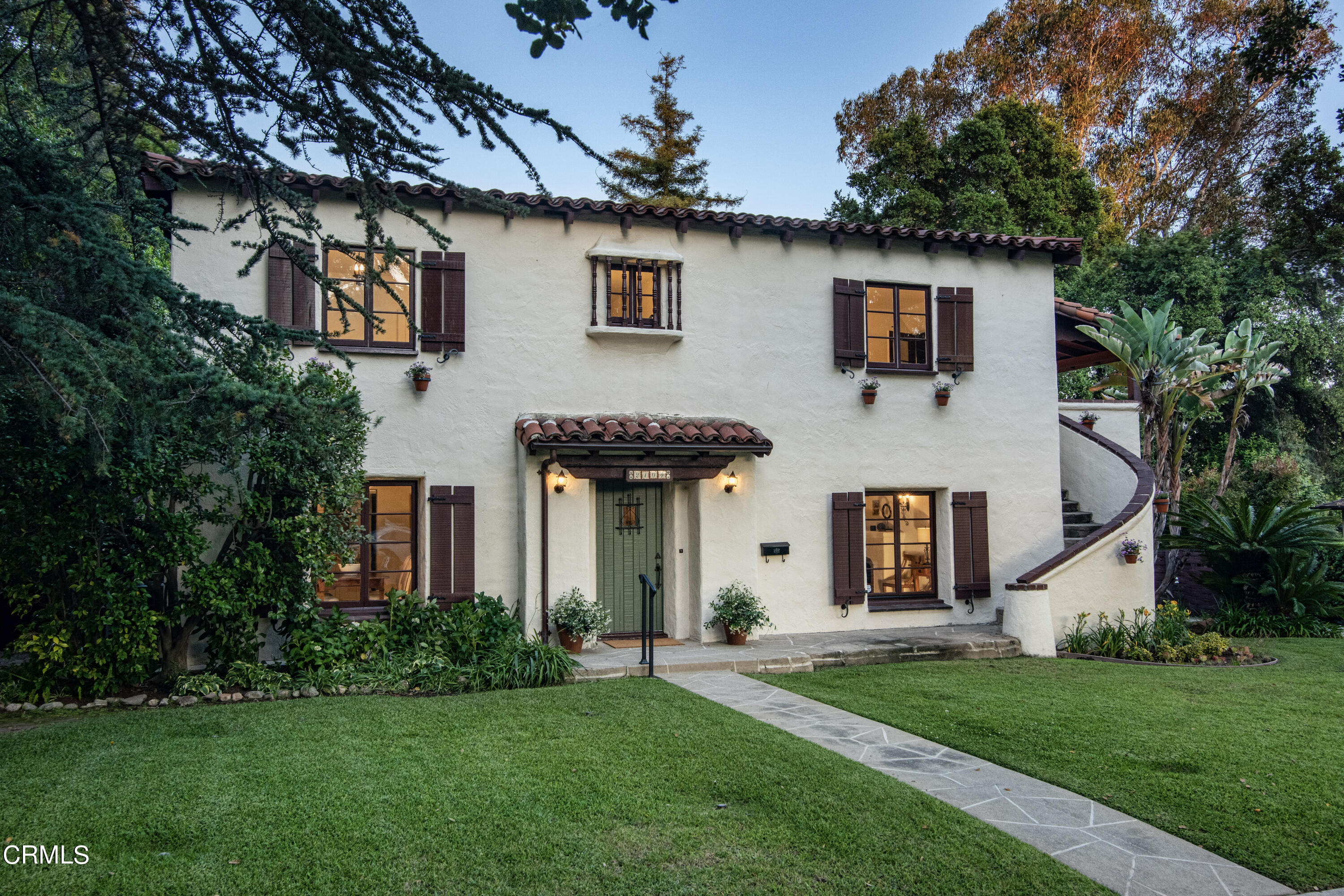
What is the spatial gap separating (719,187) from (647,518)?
17.0 meters

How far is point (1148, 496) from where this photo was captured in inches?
435

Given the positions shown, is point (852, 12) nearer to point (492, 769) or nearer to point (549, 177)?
point (549, 177)

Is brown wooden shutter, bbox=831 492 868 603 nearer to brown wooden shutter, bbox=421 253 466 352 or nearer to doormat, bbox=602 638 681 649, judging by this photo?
doormat, bbox=602 638 681 649

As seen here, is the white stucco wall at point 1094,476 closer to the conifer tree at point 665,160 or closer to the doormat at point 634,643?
the doormat at point 634,643

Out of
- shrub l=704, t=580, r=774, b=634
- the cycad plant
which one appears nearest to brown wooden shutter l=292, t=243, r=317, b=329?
shrub l=704, t=580, r=774, b=634

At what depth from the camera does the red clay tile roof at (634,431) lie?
931 centimetres

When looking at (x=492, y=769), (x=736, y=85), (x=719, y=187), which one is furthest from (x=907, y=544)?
(x=719, y=187)

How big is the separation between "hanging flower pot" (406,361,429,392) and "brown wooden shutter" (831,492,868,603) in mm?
5084

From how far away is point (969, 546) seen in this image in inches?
445

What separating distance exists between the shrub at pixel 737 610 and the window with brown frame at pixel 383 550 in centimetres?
344

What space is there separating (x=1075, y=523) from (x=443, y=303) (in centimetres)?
933

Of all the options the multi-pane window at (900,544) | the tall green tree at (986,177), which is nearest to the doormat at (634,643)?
the multi-pane window at (900,544)

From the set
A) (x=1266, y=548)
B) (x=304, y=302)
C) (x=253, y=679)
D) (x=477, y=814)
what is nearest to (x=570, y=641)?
(x=253, y=679)

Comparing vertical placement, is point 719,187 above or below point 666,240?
above
